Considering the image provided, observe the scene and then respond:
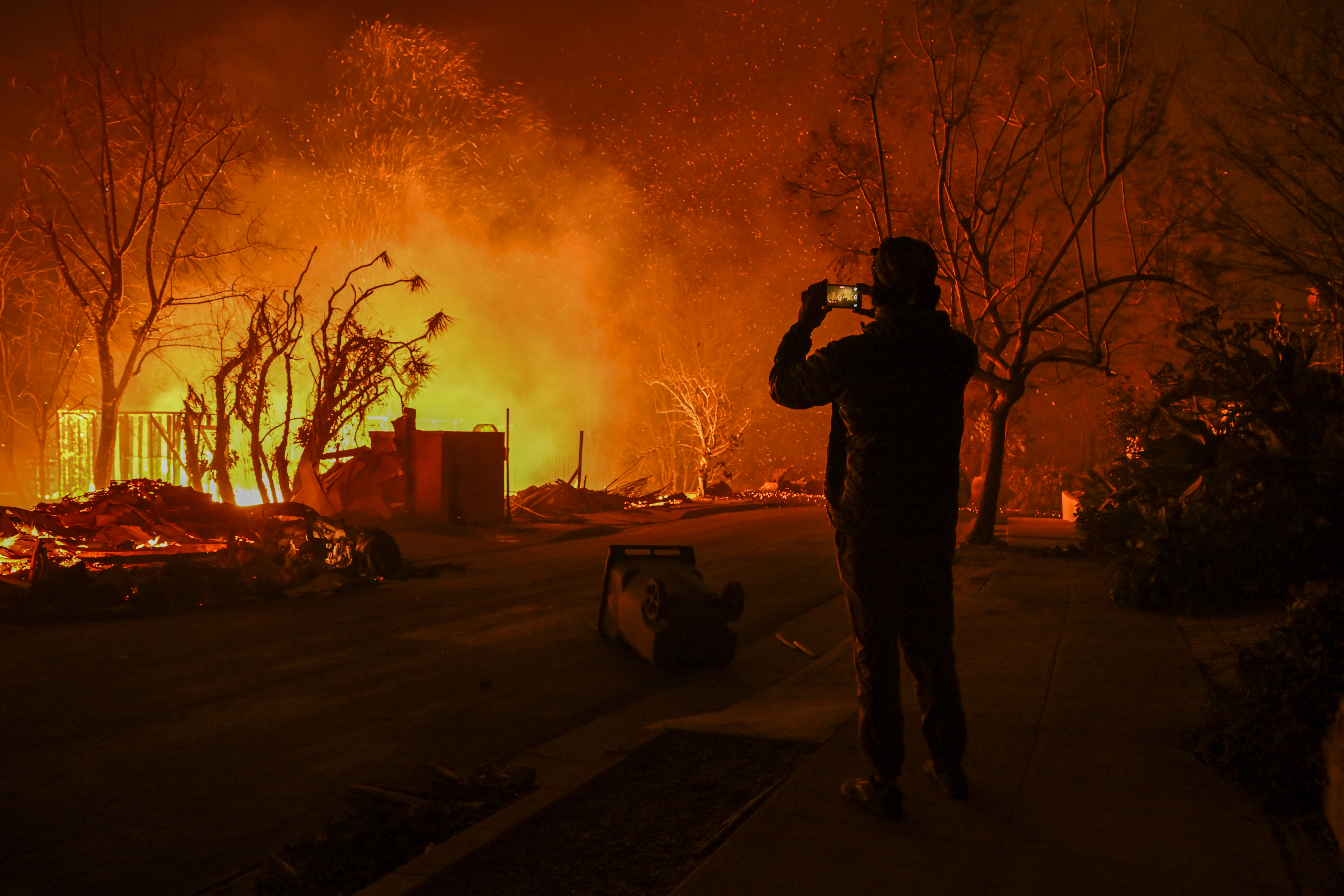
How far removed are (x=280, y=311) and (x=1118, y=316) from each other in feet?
76.5

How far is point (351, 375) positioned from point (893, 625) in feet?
53.3

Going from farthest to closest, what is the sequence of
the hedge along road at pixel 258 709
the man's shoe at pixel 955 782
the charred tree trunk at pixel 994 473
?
1. the charred tree trunk at pixel 994 473
2. the hedge along road at pixel 258 709
3. the man's shoe at pixel 955 782

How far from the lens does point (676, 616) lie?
7504mm

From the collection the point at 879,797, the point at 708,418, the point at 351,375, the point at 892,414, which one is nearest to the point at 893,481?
the point at 892,414

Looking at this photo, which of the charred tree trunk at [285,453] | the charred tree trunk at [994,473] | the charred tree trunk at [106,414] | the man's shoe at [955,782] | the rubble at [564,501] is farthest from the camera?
the rubble at [564,501]

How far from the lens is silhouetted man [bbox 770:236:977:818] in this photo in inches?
142

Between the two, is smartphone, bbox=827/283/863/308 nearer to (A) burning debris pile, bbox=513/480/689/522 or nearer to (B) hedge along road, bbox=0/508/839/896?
(B) hedge along road, bbox=0/508/839/896

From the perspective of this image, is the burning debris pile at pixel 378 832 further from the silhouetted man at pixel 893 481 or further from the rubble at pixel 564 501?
the rubble at pixel 564 501

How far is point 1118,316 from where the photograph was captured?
29.9 m

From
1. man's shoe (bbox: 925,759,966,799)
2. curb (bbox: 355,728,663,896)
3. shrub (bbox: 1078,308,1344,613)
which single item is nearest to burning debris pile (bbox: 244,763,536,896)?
curb (bbox: 355,728,663,896)

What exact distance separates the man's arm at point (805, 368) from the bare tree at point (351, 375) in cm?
1438

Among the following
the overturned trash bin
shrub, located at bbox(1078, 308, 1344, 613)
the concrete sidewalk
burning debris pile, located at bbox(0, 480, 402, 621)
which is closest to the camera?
the concrete sidewalk

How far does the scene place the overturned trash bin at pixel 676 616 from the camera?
750 centimetres

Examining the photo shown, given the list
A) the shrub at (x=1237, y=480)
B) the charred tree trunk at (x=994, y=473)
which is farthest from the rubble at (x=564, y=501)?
the shrub at (x=1237, y=480)
